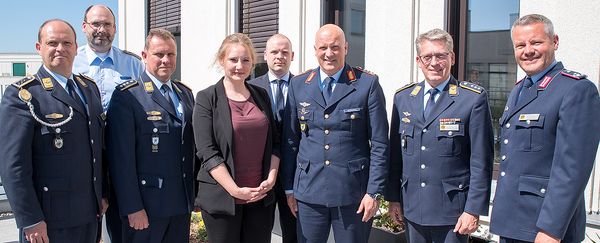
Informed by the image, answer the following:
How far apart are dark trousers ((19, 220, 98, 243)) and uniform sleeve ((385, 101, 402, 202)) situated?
5.42ft

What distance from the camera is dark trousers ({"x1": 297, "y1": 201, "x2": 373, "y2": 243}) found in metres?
2.75

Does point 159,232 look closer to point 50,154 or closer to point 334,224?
point 50,154

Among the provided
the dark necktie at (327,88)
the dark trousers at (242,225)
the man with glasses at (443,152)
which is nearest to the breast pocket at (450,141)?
the man with glasses at (443,152)

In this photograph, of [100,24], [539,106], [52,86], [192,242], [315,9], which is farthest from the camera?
[315,9]

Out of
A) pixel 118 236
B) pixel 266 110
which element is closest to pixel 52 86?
pixel 118 236

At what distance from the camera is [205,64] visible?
8.00 m

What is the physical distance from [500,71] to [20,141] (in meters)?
4.20

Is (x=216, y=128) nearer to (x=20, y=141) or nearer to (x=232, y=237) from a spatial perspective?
(x=232, y=237)

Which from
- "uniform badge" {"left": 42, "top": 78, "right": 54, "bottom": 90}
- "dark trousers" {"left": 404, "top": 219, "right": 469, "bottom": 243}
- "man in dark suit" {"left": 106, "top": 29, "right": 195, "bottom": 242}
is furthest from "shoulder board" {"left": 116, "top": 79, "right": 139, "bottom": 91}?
"dark trousers" {"left": 404, "top": 219, "right": 469, "bottom": 243}

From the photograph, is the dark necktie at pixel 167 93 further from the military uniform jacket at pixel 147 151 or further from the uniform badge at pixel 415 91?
the uniform badge at pixel 415 91

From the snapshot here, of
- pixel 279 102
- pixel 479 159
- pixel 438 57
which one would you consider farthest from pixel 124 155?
pixel 479 159

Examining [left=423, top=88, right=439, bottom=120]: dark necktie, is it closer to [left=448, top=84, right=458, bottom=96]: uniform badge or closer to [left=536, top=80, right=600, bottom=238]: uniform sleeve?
[left=448, top=84, right=458, bottom=96]: uniform badge

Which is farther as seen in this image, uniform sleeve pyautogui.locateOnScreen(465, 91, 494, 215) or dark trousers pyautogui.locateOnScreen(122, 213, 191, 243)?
dark trousers pyautogui.locateOnScreen(122, 213, 191, 243)

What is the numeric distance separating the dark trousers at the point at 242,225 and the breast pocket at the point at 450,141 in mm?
1060
